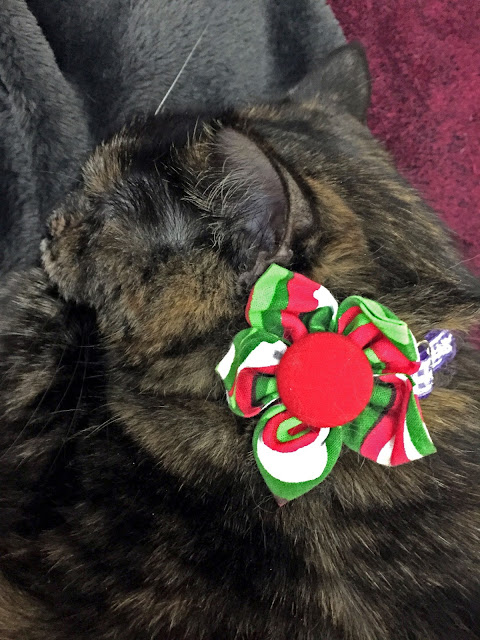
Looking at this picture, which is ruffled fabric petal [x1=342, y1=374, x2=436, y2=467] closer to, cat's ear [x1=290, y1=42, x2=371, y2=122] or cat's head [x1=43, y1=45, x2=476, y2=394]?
cat's head [x1=43, y1=45, x2=476, y2=394]

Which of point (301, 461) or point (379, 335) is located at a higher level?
point (379, 335)

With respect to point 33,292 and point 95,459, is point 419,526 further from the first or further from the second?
point 33,292

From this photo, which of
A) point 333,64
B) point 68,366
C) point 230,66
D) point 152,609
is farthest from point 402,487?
point 230,66

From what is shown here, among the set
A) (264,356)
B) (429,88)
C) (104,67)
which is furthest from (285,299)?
(429,88)

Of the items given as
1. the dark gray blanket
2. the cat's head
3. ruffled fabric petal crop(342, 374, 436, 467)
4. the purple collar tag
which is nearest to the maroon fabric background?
the dark gray blanket

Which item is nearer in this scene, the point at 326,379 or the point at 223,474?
the point at 326,379

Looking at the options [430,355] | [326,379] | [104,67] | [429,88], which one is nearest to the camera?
[326,379]

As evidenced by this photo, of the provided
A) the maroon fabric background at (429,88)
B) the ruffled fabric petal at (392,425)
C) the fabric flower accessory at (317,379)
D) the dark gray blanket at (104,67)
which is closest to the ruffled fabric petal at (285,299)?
the fabric flower accessory at (317,379)

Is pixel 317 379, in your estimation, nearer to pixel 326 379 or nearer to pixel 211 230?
pixel 326 379
